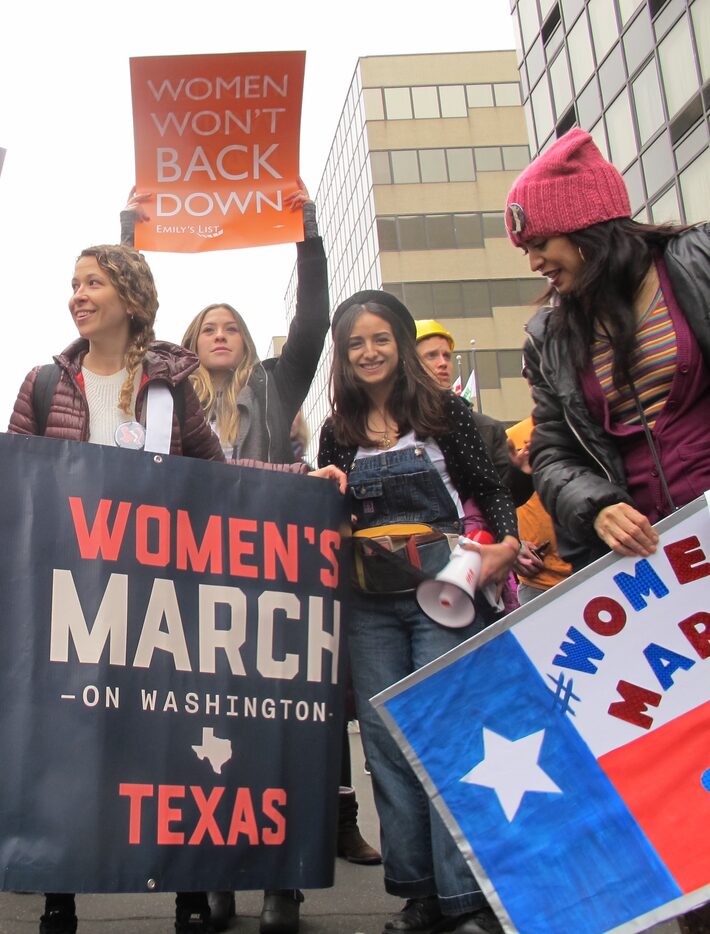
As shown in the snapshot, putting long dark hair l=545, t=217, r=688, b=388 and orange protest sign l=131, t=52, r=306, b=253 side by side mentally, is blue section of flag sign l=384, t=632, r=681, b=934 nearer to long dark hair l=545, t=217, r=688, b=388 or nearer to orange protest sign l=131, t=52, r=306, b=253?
long dark hair l=545, t=217, r=688, b=388

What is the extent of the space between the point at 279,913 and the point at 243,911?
1.17 feet

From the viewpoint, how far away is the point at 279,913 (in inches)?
116

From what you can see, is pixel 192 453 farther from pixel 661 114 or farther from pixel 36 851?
pixel 661 114

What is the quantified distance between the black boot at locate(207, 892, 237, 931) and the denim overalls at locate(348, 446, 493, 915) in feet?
1.56

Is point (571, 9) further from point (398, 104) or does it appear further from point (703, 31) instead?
point (398, 104)

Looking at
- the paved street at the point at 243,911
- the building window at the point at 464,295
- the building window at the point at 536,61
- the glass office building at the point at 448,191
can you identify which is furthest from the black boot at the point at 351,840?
the building window at the point at 464,295

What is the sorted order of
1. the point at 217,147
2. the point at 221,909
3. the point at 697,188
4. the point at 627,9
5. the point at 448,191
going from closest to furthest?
the point at 221,909, the point at 217,147, the point at 697,188, the point at 627,9, the point at 448,191

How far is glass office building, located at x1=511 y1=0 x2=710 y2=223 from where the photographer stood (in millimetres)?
17094

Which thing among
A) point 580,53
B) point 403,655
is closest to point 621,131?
point 580,53

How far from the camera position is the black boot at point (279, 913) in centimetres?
292

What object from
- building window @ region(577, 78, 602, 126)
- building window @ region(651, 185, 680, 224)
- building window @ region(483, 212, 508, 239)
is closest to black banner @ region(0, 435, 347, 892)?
building window @ region(651, 185, 680, 224)

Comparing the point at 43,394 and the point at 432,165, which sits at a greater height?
the point at 432,165

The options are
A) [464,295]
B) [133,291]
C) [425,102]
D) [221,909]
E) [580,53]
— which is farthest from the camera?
[425,102]

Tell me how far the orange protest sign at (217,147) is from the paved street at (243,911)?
223 cm
